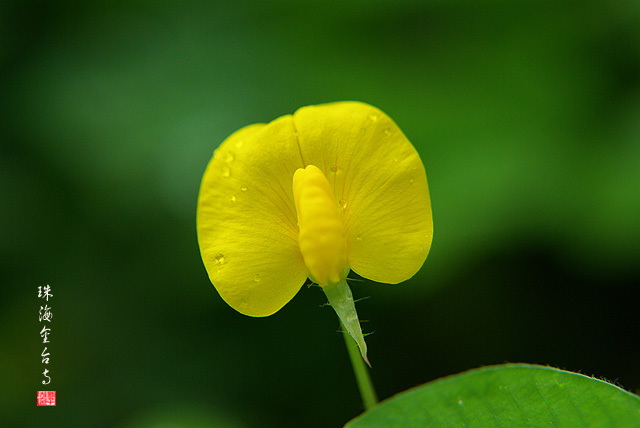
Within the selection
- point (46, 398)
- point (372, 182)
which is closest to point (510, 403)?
point (372, 182)

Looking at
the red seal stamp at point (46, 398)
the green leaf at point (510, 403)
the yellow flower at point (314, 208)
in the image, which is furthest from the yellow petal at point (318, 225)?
the red seal stamp at point (46, 398)

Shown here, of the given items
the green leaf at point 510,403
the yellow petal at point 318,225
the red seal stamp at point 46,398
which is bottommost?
the green leaf at point 510,403

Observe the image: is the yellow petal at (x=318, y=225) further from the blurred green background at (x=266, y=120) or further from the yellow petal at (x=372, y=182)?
the blurred green background at (x=266, y=120)

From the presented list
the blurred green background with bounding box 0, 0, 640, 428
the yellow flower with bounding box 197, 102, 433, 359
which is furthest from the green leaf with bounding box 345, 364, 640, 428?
the blurred green background with bounding box 0, 0, 640, 428

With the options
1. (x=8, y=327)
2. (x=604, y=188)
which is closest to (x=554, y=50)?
(x=604, y=188)

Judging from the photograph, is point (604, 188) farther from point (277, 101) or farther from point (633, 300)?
point (277, 101)

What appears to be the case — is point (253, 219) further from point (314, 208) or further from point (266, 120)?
point (266, 120)

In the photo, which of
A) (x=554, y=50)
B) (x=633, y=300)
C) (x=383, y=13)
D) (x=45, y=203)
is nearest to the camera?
(x=633, y=300)
